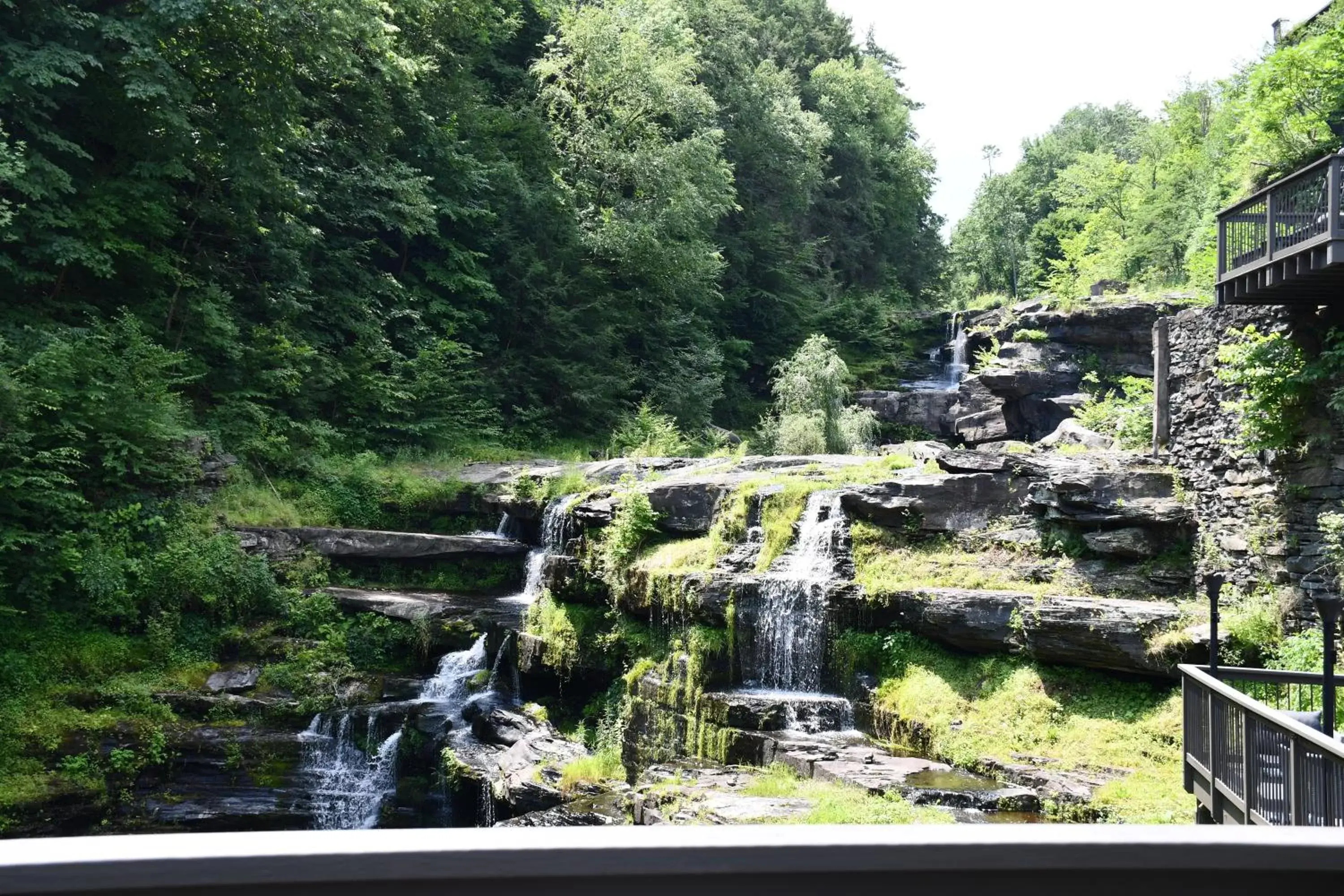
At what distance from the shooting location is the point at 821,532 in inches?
573

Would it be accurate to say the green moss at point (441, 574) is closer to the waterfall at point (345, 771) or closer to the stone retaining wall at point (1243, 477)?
the waterfall at point (345, 771)

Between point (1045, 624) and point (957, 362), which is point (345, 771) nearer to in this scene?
point (1045, 624)

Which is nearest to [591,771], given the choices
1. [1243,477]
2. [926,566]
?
[926,566]

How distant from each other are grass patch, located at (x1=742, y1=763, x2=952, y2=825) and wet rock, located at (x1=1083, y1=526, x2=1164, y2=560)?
526 centimetres

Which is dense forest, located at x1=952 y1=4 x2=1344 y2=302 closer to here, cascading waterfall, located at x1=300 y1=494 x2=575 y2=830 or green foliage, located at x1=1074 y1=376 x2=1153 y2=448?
green foliage, located at x1=1074 y1=376 x2=1153 y2=448

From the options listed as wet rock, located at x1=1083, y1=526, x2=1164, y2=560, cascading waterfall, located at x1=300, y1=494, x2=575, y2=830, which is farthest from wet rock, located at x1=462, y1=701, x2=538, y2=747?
wet rock, located at x1=1083, y1=526, x2=1164, y2=560

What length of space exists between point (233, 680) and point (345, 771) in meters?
1.98

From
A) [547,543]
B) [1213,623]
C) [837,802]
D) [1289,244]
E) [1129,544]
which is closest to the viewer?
[1213,623]

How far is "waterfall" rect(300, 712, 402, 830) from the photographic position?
1216 cm

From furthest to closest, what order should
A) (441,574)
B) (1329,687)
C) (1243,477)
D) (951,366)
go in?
1. (951,366)
2. (441,574)
3. (1243,477)
4. (1329,687)

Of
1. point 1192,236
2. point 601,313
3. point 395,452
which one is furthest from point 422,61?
point 1192,236

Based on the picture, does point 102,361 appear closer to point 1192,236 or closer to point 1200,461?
point 1200,461

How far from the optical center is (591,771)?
448 inches

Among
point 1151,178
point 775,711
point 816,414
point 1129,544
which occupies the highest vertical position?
point 1151,178
